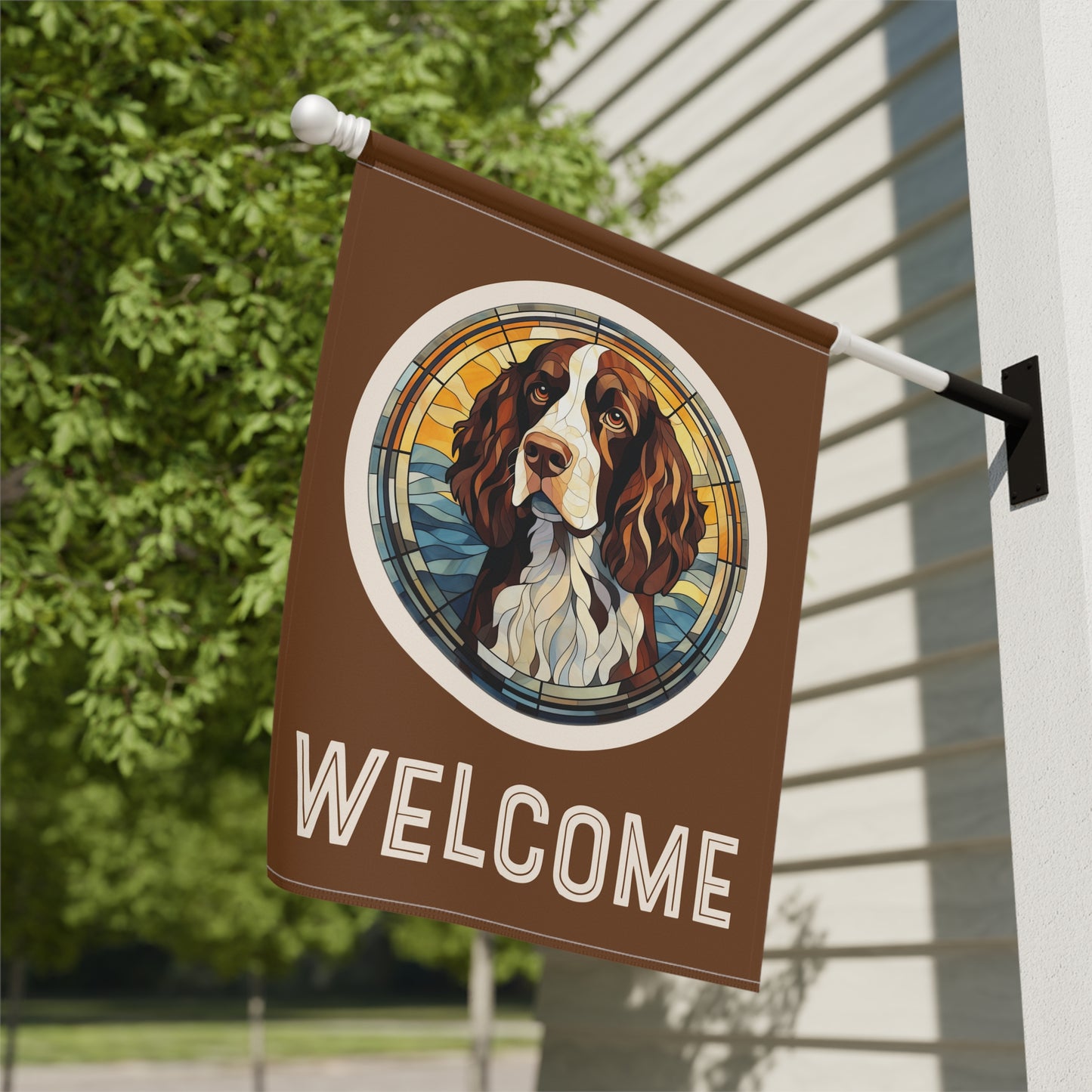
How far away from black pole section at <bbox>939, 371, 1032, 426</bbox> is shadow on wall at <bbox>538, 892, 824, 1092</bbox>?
10.5ft

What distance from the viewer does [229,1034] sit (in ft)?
97.8

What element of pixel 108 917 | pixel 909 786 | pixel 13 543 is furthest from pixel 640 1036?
pixel 108 917

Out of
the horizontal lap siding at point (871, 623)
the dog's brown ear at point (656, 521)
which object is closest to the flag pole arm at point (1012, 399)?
the dog's brown ear at point (656, 521)

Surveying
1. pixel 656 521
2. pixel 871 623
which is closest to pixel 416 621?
pixel 656 521

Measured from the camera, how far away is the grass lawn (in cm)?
2577

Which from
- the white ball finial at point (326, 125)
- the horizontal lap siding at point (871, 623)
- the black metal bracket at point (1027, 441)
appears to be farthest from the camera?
the horizontal lap siding at point (871, 623)

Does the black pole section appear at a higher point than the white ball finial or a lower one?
lower

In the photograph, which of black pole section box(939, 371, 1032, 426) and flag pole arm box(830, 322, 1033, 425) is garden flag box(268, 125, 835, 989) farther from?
black pole section box(939, 371, 1032, 426)

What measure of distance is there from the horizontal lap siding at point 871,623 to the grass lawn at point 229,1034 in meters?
21.6

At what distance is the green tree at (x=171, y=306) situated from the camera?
5266mm

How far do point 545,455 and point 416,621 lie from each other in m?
0.48

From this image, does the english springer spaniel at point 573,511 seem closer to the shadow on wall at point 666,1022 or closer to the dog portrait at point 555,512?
the dog portrait at point 555,512

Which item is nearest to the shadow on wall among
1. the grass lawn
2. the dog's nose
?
the dog's nose

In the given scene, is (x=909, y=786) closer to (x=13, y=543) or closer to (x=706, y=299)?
(x=706, y=299)
